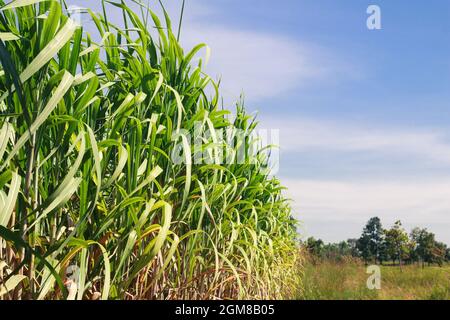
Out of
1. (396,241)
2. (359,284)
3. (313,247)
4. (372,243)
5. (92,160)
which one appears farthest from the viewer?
(372,243)

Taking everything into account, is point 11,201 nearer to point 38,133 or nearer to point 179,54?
point 38,133

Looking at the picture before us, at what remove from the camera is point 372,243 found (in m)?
27.2

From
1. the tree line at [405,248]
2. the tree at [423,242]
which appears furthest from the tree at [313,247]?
the tree at [423,242]

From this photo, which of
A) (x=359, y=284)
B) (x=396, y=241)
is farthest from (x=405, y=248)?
(x=359, y=284)

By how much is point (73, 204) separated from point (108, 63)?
420mm

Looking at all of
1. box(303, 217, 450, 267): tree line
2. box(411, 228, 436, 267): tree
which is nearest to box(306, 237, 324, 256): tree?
box(303, 217, 450, 267): tree line

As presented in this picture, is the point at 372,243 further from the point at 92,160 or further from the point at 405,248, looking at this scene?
the point at 92,160

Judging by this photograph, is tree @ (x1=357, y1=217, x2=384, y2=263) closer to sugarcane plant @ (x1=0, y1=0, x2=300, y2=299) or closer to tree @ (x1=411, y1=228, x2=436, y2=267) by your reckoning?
tree @ (x1=411, y1=228, x2=436, y2=267)

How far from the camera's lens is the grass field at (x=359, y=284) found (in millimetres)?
5318

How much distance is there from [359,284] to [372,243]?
22578mm

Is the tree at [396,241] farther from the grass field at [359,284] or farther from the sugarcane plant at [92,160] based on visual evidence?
the sugarcane plant at [92,160]

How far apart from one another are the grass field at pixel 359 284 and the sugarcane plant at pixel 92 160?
3.69m
